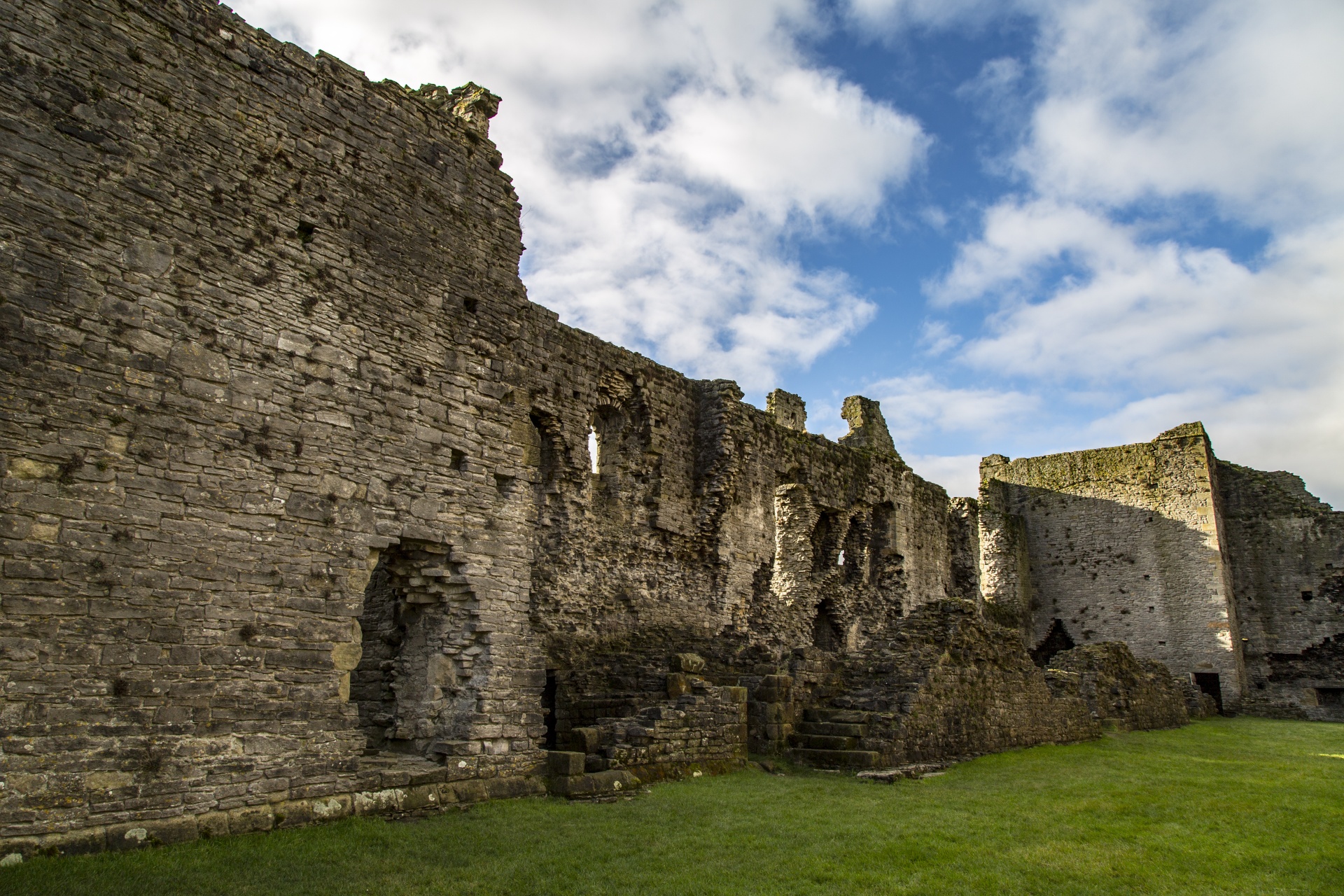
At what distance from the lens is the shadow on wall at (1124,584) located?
27312 mm

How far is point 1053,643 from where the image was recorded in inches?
1208

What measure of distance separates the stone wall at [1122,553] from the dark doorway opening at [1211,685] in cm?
9

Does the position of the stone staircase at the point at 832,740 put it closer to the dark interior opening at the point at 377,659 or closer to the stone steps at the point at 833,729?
the stone steps at the point at 833,729

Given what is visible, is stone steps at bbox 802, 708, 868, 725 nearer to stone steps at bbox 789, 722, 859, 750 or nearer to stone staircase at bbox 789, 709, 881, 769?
stone staircase at bbox 789, 709, 881, 769

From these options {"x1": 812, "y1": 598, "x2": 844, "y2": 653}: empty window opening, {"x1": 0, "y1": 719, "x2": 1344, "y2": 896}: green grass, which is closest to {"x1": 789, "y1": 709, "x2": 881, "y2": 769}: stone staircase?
{"x1": 0, "y1": 719, "x2": 1344, "y2": 896}: green grass

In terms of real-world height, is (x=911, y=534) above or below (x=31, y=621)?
above

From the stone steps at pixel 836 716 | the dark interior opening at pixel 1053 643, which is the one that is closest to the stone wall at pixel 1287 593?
the dark interior opening at pixel 1053 643

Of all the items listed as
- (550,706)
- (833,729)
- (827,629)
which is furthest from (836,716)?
(827,629)

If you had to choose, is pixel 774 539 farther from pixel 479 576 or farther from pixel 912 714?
pixel 479 576

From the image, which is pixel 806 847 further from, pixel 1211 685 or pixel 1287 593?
pixel 1287 593

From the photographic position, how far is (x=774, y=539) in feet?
66.6

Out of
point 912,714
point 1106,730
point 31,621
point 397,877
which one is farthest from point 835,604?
point 31,621

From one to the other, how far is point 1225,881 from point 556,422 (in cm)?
1112

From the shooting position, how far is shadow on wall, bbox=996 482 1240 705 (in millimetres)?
27312
